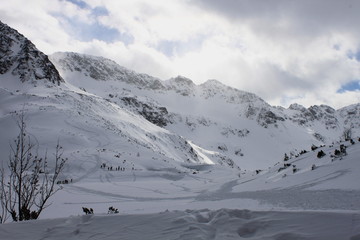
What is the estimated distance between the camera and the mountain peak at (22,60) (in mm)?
54688

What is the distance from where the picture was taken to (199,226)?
13.3ft

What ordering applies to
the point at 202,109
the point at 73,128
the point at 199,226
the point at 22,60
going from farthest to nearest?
the point at 202,109
the point at 22,60
the point at 73,128
the point at 199,226

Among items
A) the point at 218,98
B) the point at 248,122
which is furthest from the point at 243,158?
the point at 218,98

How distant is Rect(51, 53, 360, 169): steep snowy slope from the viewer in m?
105

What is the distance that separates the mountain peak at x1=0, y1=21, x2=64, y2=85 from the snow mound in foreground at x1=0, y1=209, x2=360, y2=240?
5452 centimetres

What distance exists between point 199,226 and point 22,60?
6222cm

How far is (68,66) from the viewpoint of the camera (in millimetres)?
128125

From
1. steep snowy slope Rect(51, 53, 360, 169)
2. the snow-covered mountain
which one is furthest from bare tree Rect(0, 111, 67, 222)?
steep snowy slope Rect(51, 53, 360, 169)

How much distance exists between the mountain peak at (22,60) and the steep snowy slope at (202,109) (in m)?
35.7

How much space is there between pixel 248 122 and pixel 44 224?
138260 mm

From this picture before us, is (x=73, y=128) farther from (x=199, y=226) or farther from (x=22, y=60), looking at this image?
(x=22, y=60)

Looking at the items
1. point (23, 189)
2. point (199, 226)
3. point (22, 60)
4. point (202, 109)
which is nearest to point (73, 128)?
point (23, 189)

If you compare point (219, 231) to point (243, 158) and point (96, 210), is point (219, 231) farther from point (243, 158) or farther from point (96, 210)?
point (243, 158)

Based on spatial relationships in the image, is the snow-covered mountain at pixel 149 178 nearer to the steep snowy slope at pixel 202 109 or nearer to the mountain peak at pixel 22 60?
the mountain peak at pixel 22 60
